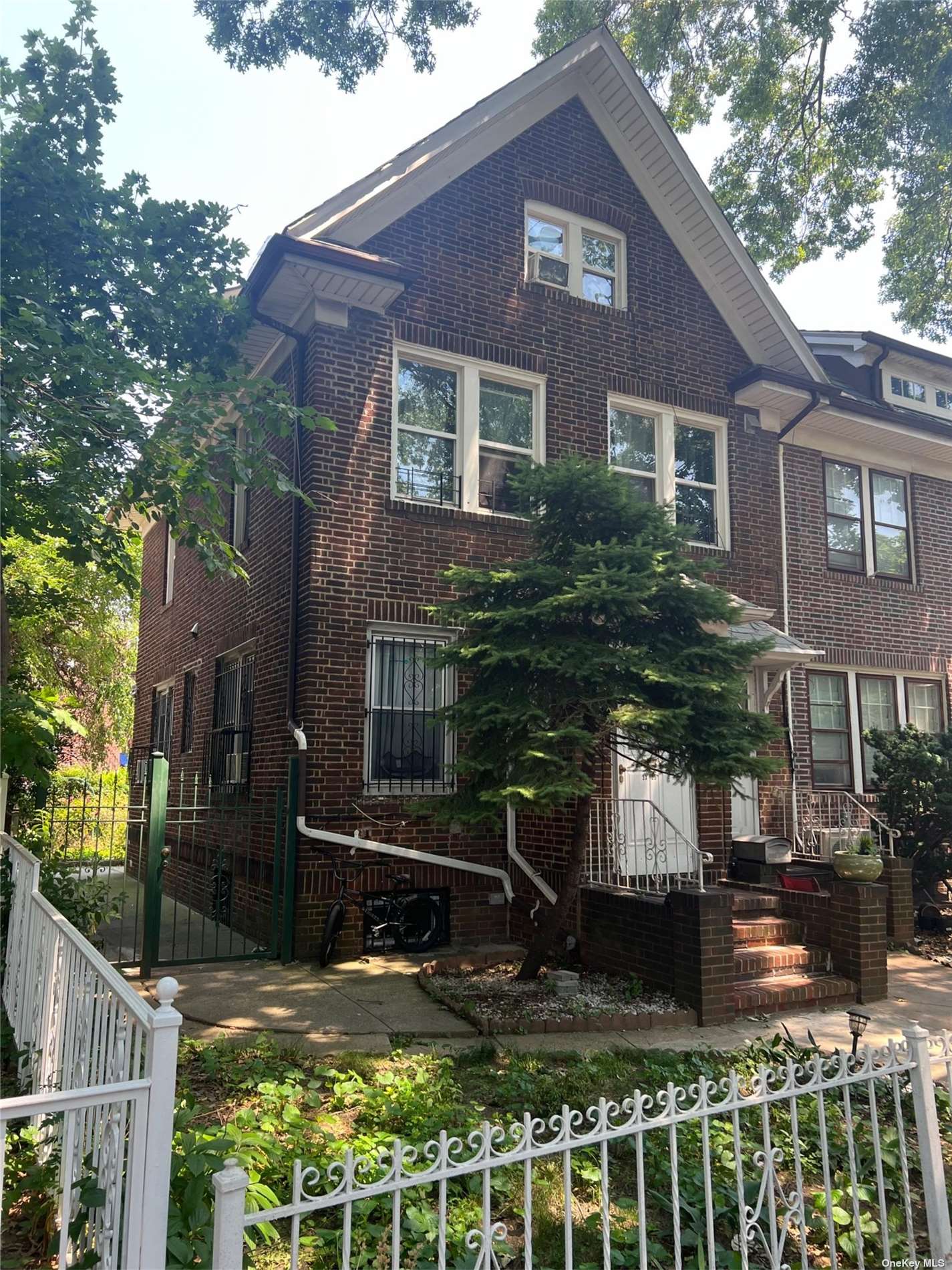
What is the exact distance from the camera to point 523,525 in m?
10.8

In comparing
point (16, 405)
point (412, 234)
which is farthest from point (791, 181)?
point (16, 405)

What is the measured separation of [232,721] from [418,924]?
406 centimetres

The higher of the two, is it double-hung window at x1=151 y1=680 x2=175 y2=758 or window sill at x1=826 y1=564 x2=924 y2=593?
window sill at x1=826 y1=564 x2=924 y2=593

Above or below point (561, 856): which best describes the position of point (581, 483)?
above

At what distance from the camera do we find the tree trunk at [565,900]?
7809mm

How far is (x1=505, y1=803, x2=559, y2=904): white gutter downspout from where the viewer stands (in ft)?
30.4

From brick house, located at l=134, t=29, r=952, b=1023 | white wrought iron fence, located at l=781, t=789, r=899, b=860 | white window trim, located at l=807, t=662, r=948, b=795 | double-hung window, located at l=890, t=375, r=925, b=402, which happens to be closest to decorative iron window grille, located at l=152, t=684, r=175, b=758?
brick house, located at l=134, t=29, r=952, b=1023

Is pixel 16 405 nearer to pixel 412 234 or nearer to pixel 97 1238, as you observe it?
pixel 97 1238

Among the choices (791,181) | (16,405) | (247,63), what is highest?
(791,181)

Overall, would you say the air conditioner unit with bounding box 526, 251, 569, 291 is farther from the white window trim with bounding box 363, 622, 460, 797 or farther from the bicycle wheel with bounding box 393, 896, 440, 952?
the bicycle wheel with bounding box 393, 896, 440, 952

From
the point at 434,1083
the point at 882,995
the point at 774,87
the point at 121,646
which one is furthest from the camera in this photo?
the point at 121,646

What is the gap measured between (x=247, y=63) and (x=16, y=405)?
850 cm

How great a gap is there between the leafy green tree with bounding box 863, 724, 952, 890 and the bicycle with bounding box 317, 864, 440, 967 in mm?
6277

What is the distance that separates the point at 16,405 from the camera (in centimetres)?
542
